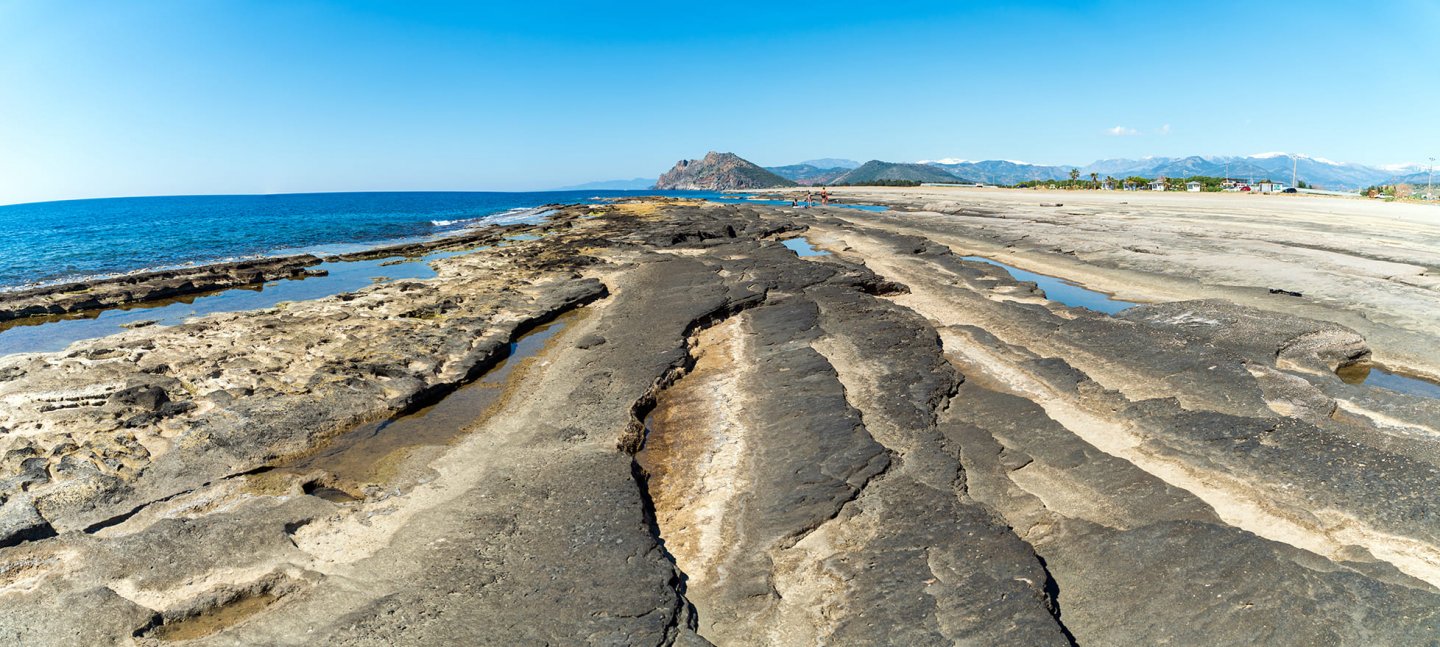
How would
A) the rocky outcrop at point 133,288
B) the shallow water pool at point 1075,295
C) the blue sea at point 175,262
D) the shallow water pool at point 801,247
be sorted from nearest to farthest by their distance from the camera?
the shallow water pool at point 1075,295, the blue sea at point 175,262, the rocky outcrop at point 133,288, the shallow water pool at point 801,247

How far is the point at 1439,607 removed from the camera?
16.8 feet

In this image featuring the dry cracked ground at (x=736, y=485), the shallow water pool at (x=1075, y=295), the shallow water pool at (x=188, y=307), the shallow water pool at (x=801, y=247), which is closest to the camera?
the dry cracked ground at (x=736, y=485)

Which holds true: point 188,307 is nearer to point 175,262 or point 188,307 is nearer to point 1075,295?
point 175,262

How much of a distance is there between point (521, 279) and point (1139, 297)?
2153cm

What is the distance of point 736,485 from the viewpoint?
8.15 meters

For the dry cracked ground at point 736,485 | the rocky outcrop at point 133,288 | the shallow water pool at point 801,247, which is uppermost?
the shallow water pool at point 801,247

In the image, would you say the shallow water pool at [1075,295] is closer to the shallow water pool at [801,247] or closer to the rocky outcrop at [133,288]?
the shallow water pool at [801,247]

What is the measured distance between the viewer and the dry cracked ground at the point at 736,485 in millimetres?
5531

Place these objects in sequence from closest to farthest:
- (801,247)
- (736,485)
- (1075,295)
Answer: (736,485)
(1075,295)
(801,247)

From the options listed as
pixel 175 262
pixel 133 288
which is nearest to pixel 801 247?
pixel 133 288

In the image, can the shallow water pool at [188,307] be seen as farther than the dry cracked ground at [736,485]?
Yes

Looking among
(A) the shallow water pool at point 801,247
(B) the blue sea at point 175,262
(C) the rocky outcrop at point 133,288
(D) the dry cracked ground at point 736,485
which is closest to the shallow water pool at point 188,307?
(B) the blue sea at point 175,262

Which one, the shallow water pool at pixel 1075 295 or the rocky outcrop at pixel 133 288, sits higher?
the rocky outcrop at pixel 133 288

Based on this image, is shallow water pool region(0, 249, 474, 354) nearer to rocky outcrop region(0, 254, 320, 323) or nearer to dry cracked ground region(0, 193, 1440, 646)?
rocky outcrop region(0, 254, 320, 323)
